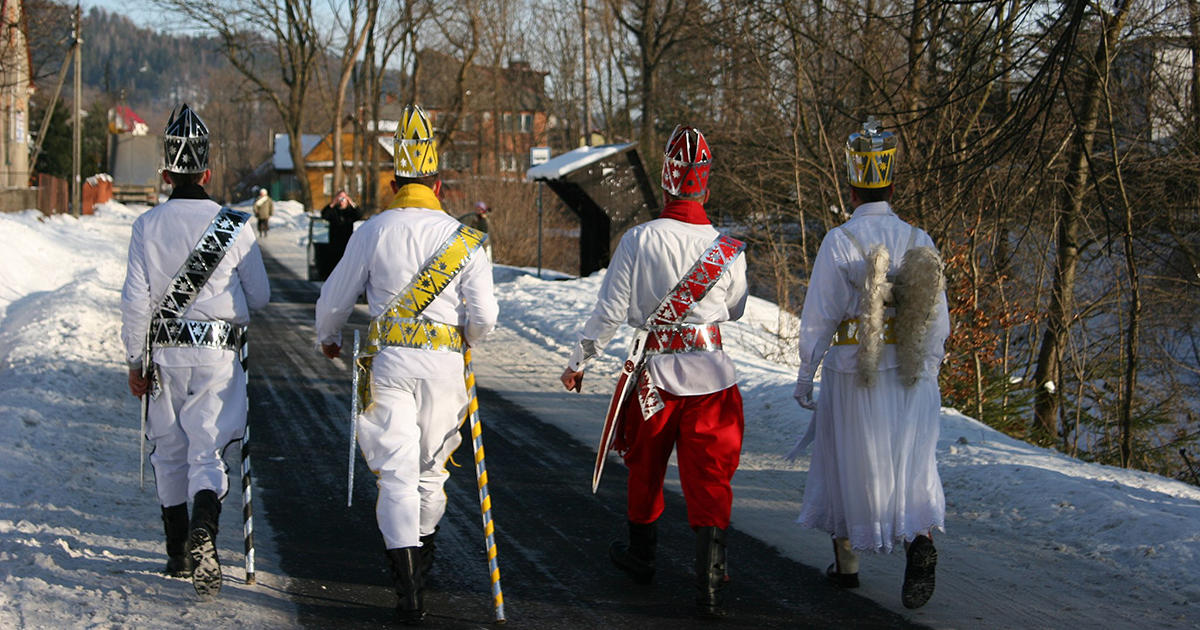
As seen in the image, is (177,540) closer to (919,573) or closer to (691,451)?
→ (691,451)

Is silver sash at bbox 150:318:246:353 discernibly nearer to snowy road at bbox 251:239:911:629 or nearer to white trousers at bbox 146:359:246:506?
white trousers at bbox 146:359:246:506

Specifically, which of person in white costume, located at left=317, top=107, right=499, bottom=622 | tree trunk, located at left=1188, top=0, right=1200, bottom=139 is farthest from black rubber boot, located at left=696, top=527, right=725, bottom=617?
tree trunk, located at left=1188, top=0, right=1200, bottom=139

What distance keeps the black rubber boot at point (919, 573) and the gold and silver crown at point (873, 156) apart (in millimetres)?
1603

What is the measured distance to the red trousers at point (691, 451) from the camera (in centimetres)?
462

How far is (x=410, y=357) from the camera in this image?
441 centimetres

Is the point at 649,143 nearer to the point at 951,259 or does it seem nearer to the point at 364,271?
the point at 951,259

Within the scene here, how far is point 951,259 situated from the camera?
37.0ft

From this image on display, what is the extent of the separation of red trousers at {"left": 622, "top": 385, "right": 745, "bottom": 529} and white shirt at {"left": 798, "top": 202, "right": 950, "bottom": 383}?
1.37 ft

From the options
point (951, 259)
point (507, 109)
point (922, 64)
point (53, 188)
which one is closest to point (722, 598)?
point (951, 259)

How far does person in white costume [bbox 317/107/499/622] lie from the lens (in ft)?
14.2

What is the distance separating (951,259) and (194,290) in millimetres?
8696

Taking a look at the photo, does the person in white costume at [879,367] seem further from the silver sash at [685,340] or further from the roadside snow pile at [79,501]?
the roadside snow pile at [79,501]

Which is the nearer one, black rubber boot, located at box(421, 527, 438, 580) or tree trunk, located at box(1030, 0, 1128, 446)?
black rubber boot, located at box(421, 527, 438, 580)

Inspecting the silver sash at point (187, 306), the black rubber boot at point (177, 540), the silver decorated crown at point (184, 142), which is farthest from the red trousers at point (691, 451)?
the silver decorated crown at point (184, 142)
